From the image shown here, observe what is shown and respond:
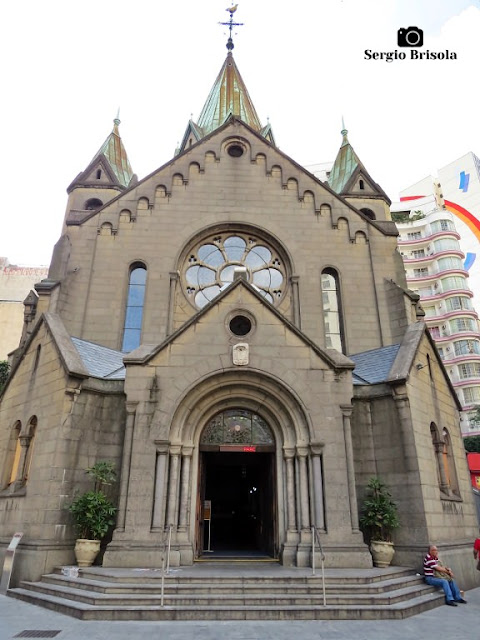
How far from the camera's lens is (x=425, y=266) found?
67688mm

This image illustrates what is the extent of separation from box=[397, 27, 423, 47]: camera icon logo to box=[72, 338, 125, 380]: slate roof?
1528 cm

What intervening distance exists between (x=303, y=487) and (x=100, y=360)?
7986mm

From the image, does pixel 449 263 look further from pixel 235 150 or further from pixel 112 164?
pixel 112 164

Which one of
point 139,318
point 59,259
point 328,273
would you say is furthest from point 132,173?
point 328,273

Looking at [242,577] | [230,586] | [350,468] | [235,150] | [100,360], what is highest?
[235,150]

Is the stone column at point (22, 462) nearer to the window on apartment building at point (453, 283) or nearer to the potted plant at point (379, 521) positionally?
the potted plant at point (379, 521)

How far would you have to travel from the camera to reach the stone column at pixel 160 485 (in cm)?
1200

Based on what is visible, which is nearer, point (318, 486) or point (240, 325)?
point (318, 486)

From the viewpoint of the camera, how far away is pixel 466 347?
2249 inches

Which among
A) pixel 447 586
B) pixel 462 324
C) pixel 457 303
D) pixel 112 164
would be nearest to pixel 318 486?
pixel 447 586

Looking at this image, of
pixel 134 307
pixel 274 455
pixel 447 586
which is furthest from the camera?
pixel 134 307

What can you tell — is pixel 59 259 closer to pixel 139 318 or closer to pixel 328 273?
pixel 139 318

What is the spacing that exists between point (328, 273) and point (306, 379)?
830cm

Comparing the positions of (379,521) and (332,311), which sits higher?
(332,311)
